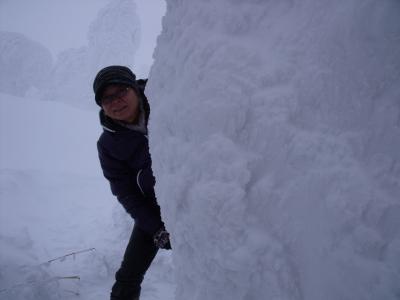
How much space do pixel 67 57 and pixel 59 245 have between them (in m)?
26.6

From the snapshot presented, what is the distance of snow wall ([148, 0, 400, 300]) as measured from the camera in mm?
737

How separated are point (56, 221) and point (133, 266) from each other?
4529 millimetres

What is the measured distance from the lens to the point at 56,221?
5.71 m

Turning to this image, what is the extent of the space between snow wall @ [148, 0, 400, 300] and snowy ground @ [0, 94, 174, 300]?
2.58m

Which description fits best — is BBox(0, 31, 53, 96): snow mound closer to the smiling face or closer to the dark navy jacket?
the dark navy jacket

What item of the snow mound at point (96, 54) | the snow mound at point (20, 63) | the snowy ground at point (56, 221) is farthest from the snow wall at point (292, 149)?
the snow mound at point (20, 63)

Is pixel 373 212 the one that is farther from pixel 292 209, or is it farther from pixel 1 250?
pixel 1 250

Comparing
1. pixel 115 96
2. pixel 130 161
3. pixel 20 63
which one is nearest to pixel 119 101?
pixel 115 96

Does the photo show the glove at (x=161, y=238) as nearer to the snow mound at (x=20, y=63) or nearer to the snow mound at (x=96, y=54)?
the snow mound at (x=96, y=54)

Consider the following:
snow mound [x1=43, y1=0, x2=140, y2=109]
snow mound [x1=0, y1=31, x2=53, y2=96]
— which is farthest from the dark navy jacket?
snow mound [x1=0, y1=31, x2=53, y2=96]

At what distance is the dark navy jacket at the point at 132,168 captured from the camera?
5.92 ft

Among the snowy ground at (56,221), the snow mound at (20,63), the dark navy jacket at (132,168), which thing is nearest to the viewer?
the dark navy jacket at (132,168)

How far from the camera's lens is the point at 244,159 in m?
0.86

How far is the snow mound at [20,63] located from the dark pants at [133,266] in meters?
26.7
